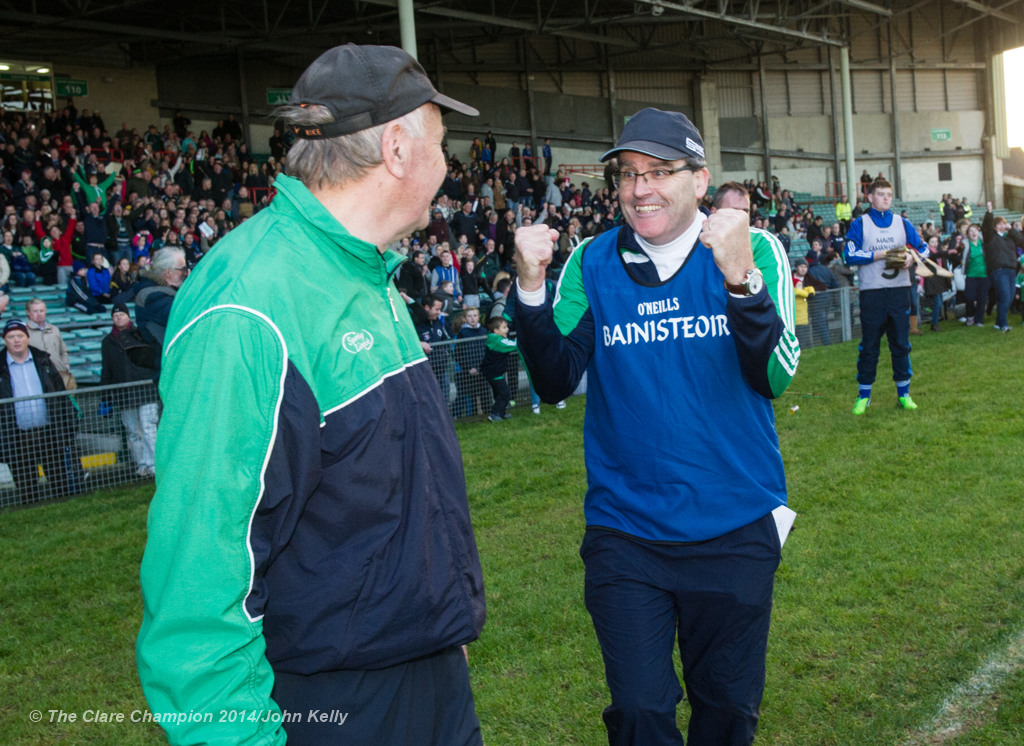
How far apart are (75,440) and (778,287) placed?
8134mm

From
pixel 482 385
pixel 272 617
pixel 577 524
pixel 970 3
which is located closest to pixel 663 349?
pixel 272 617

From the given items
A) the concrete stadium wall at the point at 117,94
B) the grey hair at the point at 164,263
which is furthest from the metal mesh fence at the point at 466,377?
the concrete stadium wall at the point at 117,94

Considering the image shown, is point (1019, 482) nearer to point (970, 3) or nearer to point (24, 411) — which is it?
point (24, 411)

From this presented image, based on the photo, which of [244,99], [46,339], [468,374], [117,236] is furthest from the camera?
[244,99]

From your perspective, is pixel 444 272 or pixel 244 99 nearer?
pixel 444 272

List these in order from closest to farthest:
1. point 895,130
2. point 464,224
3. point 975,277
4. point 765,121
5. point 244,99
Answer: point 975,277
point 464,224
point 244,99
point 765,121
point 895,130

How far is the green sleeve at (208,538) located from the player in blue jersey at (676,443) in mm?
1354

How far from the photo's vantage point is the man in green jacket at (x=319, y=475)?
1583mm

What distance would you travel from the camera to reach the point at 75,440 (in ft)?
30.4

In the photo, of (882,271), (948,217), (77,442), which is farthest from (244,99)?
(948,217)

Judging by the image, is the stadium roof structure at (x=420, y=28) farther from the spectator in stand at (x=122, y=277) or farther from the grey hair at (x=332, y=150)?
the grey hair at (x=332, y=150)

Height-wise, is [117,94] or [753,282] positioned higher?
[117,94]

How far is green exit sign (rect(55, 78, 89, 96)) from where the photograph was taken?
84.5 feet

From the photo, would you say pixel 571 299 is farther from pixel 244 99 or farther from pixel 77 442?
pixel 244 99
